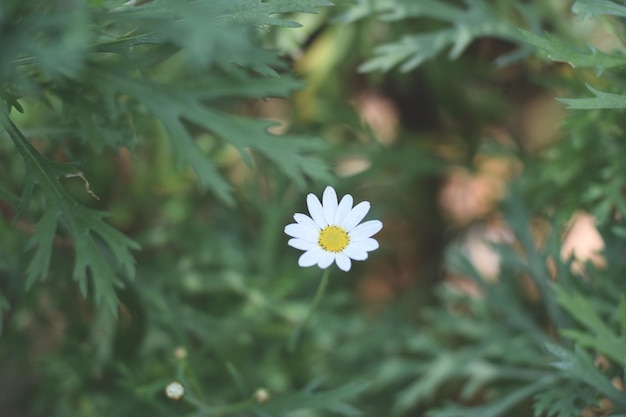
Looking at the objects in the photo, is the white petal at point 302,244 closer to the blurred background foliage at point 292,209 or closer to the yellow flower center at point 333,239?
the yellow flower center at point 333,239

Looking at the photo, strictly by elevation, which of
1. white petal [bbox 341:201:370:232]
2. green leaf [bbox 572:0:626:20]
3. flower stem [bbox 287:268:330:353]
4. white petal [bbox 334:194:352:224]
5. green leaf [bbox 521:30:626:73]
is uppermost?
green leaf [bbox 572:0:626:20]

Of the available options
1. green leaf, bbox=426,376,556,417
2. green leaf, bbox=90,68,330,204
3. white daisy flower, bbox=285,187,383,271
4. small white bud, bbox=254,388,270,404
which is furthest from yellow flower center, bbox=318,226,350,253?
green leaf, bbox=426,376,556,417

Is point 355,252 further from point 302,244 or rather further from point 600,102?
point 600,102

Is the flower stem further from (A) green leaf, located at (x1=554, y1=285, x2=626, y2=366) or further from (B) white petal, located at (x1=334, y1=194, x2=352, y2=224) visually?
(A) green leaf, located at (x1=554, y1=285, x2=626, y2=366)

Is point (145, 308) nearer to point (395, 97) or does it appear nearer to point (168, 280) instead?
point (168, 280)

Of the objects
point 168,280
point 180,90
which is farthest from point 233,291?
point 180,90

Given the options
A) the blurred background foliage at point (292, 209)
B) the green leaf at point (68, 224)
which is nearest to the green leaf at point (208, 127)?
the blurred background foliage at point (292, 209)
